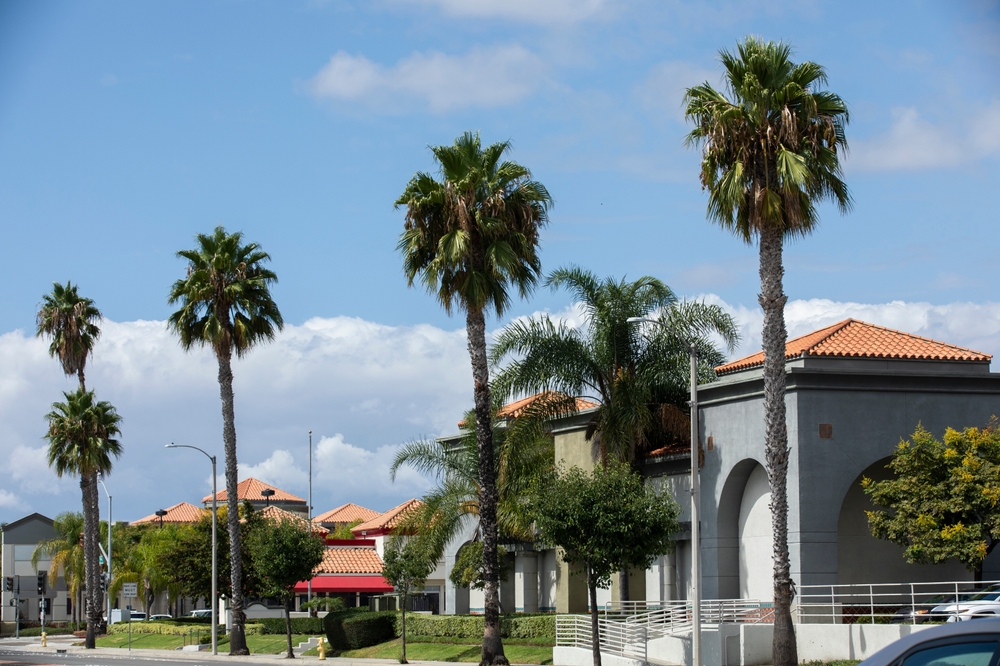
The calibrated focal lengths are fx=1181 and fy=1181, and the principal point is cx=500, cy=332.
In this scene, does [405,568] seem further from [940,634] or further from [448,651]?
[940,634]

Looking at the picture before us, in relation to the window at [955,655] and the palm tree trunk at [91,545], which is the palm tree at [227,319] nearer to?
the palm tree trunk at [91,545]

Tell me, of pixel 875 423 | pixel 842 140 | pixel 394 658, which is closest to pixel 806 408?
pixel 875 423

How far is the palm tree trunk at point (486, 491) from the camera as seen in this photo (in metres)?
33.5

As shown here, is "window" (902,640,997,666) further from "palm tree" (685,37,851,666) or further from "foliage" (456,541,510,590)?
"foliage" (456,541,510,590)

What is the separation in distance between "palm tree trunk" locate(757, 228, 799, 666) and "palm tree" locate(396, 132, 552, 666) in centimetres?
886

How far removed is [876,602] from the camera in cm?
3288

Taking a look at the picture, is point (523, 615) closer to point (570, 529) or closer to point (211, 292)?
point (570, 529)

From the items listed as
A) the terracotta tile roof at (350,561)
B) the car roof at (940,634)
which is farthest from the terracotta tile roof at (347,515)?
the car roof at (940,634)

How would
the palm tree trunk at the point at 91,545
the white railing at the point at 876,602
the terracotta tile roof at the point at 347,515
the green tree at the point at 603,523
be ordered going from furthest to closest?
the terracotta tile roof at the point at 347,515 → the palm tree trunk at the point at 91,545 → the green tree at the point at 603,523 → the white railing at the point at 876,602

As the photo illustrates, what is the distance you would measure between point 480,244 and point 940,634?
28679mm

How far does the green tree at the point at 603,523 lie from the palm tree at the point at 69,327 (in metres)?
37.0

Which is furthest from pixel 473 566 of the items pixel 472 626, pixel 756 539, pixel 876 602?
pixel 876 602

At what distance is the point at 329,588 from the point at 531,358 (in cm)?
3515

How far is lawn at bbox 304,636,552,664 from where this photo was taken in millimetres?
36812
